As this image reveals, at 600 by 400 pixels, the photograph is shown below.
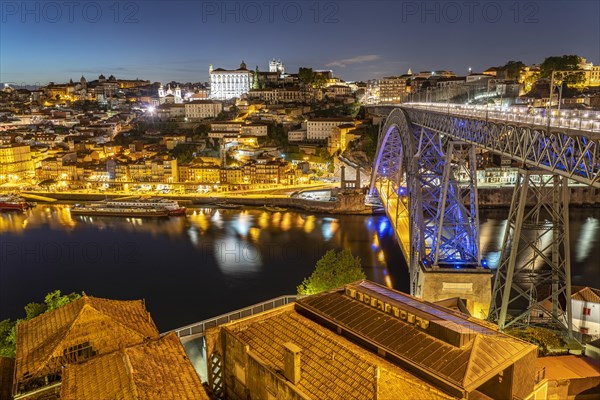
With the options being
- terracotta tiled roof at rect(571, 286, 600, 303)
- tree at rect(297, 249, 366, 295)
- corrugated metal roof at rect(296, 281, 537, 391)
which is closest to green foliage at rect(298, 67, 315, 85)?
tree at rect(297, 249, 366, 295)

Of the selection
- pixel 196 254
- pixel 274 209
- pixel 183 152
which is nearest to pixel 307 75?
pixel 183 152

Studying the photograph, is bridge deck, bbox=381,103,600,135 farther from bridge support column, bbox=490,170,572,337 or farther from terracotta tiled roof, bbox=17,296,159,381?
terracotta tiled roof, bbox=17,296,159,381

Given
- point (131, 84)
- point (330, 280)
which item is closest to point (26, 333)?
point (330, 280)

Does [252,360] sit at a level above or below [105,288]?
above

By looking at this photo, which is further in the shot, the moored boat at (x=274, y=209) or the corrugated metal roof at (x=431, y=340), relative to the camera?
the moored boat at (x=274, y=209)

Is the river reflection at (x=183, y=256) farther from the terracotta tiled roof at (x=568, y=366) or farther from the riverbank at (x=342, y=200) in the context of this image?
the terracotta tiled roof at (x=568, y=366)

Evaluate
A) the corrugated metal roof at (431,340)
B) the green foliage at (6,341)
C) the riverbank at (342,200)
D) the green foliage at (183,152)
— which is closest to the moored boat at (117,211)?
the riverbank at (342,200)

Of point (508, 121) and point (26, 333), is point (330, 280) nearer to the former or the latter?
point (508, 121)
